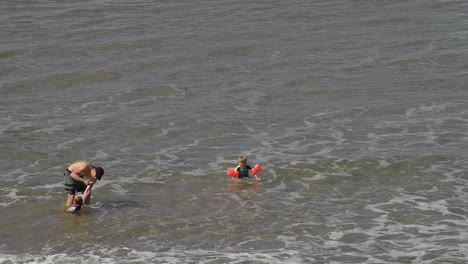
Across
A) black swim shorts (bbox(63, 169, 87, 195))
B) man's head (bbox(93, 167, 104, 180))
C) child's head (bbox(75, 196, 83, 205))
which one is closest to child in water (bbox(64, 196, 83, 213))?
child's head (bbox(75, 196, 83, 205))

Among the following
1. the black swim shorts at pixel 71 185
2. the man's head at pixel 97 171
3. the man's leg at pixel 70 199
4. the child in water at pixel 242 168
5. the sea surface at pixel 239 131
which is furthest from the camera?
the child in water at pixel 242 168

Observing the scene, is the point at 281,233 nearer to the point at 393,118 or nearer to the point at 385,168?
the point at 385,168

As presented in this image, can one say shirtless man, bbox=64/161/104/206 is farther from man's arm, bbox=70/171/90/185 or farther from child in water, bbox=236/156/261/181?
child in water, bbox=236/156/261/181

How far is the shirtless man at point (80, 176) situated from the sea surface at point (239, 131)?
1.90 feet

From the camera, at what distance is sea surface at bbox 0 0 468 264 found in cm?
1468

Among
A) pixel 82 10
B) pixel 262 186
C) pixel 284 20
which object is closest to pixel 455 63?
pixel 284 20

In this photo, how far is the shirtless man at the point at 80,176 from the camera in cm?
1584

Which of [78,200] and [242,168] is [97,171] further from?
[242,168]

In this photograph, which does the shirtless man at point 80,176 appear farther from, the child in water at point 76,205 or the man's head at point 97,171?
the child in water at point 76,205

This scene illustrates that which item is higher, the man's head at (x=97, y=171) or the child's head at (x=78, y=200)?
the man's head at (x=97, y=171)

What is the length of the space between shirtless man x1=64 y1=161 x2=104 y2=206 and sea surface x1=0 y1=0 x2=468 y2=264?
58 centimetres

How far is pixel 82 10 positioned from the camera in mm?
37469

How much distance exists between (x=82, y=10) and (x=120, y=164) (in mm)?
19980

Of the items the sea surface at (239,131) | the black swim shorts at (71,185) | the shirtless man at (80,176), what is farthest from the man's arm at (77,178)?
the sea surface at (239,131)
